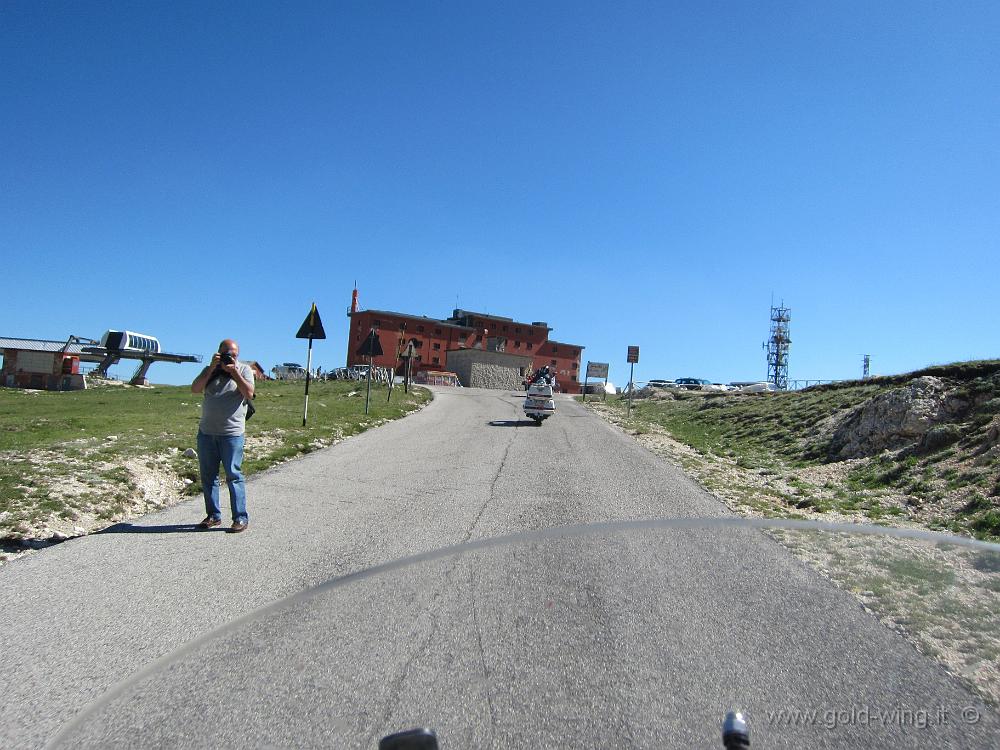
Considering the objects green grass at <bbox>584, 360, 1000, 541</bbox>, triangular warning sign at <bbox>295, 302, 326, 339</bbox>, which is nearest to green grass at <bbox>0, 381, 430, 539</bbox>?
triangular warning sign at <bbox>295, 302, 326, 339</bbox>

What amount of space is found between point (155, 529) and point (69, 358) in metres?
43.8

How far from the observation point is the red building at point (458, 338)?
314 ft

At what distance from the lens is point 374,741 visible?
1.97 m

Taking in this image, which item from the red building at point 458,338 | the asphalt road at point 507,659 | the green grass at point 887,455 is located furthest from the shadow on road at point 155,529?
the red building at point 458,338

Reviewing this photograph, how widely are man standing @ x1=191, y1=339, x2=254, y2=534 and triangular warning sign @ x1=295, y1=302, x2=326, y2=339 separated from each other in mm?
10565

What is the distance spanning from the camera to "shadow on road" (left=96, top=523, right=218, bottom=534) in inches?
259

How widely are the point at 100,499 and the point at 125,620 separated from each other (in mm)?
3836

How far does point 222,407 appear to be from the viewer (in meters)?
7.07

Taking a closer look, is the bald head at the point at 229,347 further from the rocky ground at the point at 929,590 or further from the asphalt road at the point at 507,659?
the rocky ground at the point at 929,590

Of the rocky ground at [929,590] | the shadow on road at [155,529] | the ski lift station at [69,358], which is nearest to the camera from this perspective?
the rocky ground at [929,590]

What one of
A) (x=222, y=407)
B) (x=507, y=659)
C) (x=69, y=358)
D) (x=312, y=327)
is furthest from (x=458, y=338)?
(x=507, y=659)

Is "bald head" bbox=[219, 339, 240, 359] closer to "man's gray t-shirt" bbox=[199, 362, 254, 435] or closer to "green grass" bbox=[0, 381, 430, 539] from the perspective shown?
"man's gray t-shirt" bbox=[199, 362, 254, 435]

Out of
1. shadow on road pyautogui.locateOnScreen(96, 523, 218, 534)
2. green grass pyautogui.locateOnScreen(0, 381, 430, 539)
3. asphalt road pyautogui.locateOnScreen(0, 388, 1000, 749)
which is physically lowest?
shadow on road pyautogui.locateOnScreen(96, 523, 218, 534)

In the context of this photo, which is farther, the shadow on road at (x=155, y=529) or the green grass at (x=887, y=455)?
the green grass at (x=887, y=455)
